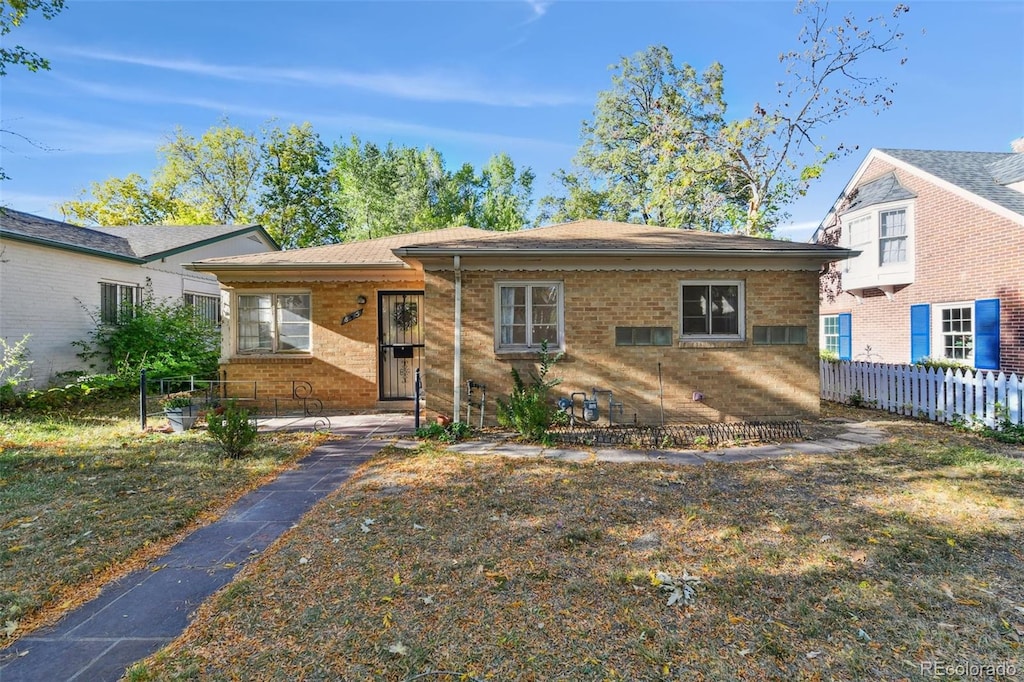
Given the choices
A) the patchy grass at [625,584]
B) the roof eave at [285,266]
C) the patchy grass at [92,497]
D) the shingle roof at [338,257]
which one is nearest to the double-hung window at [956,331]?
the patchy grass at [625,584]

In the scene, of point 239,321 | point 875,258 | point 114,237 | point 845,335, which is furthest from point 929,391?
point 114,237

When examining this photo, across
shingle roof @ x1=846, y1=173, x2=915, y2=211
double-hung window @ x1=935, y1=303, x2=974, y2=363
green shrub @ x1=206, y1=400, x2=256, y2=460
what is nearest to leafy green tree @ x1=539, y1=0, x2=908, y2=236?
shingle roof @ x1=846, y1=173, x2=915, y2=211

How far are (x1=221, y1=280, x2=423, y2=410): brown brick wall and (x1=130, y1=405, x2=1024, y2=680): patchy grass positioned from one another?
460 centimetres

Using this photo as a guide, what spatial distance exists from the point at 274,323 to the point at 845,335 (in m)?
17.0

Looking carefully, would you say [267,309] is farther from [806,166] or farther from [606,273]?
[806,166]

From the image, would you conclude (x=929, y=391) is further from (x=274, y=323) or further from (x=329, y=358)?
(x=274, y=323)

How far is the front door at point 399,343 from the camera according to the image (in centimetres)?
945

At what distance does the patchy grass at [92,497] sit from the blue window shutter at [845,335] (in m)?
16.4

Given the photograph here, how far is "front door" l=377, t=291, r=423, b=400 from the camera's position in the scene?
9.45 meters

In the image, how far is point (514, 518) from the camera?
4207mm

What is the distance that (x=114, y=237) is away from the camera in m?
14.2

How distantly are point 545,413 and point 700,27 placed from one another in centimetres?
1095

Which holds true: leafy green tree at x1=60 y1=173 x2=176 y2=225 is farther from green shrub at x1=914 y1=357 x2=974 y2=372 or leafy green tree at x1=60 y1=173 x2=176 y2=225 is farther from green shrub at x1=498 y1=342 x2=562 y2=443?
green shrub at x1=914 y1=357 x2=974 y2=372

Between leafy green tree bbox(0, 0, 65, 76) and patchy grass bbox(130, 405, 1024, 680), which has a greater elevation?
leafy green tree bbox(0, 0, 65, 76)
